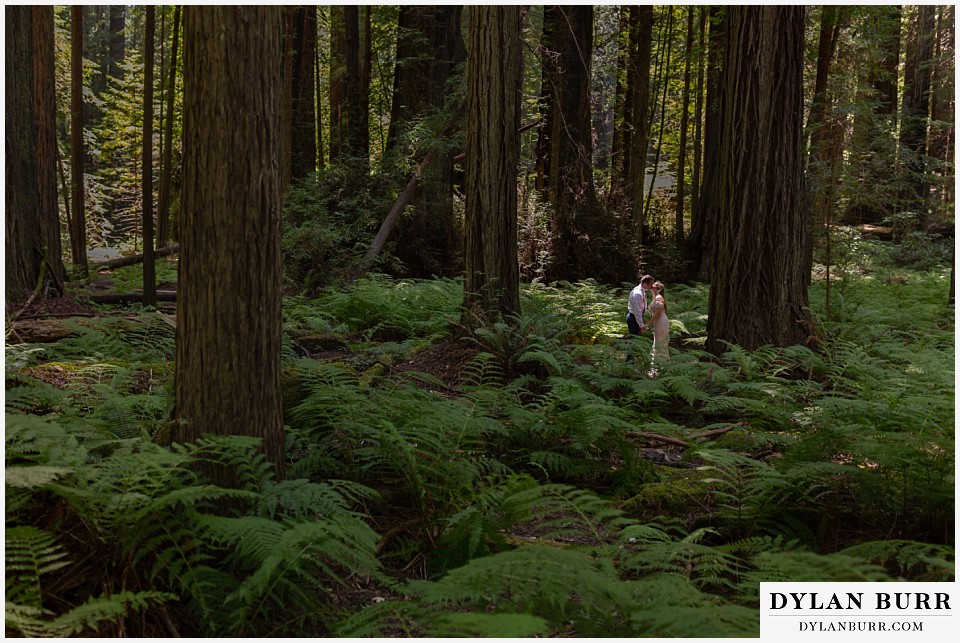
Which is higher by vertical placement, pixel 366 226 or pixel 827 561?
pixel 366 226

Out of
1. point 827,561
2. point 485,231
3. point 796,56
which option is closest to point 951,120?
point 796,56

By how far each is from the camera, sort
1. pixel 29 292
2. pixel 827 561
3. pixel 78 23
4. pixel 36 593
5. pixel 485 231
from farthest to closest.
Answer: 1. pixel 78 23
2. pixel 29 292
3. pixel 485 231
4. pixel 36 593
5. pixel 827 561

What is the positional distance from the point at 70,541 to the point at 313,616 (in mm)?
1113

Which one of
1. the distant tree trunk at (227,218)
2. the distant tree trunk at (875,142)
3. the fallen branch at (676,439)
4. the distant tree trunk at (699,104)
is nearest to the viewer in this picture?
the distant tree trunk at (227,218)

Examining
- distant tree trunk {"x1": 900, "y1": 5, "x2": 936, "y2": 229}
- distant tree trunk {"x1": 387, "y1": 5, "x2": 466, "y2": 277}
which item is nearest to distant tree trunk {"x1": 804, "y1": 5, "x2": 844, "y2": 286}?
distant tree trunk {"x1": 387, "y1": 5, "x2": 466, "y2": 277}

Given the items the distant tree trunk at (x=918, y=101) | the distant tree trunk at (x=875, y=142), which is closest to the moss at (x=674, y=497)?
the distant tree trunk at (x=875, y=142)

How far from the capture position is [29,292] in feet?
29.0

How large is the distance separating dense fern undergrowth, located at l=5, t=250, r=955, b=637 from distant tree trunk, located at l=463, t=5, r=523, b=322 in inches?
21.3

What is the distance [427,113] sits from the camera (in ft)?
49.7

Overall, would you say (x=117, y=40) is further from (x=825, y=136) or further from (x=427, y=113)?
(x=825, y=136)

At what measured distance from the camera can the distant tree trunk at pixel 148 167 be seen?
30.9ft

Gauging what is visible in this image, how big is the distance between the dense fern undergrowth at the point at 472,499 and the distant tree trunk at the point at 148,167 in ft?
9.19

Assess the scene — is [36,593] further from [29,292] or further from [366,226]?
[366,226]

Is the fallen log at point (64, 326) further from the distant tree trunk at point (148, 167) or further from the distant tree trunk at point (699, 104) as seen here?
the distant tree trunk at point (699, 104)
